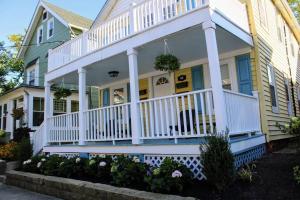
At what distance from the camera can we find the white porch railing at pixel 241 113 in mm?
5574

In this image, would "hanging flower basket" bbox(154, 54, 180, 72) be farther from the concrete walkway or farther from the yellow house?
the concrete walkway

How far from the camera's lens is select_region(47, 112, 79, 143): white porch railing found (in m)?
8.50

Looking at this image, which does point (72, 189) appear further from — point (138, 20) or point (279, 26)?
point (279, 26)

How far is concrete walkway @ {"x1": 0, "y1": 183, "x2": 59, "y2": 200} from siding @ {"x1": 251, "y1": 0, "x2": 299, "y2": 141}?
6.23 metres

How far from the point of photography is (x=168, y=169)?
484 cm

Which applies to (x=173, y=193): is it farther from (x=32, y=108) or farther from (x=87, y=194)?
(x=32, y=108)

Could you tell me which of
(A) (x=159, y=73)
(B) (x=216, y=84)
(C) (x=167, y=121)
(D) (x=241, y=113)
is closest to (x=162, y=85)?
(A) (x=159, y=73)

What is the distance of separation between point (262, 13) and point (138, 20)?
496 cm

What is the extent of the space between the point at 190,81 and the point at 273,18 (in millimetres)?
5006

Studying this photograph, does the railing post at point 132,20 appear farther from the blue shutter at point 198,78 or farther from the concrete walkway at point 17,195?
the concrete walkway at point 17,195

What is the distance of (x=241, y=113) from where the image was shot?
6.20 m

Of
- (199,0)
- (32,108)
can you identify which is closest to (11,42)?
(32,108)

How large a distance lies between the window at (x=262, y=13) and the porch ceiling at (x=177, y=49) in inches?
78.3

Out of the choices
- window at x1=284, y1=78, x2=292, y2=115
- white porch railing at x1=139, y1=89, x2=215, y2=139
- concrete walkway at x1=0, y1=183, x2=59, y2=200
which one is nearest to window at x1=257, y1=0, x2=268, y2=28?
window at x1=284, y1=78, x2=292, y2=115
